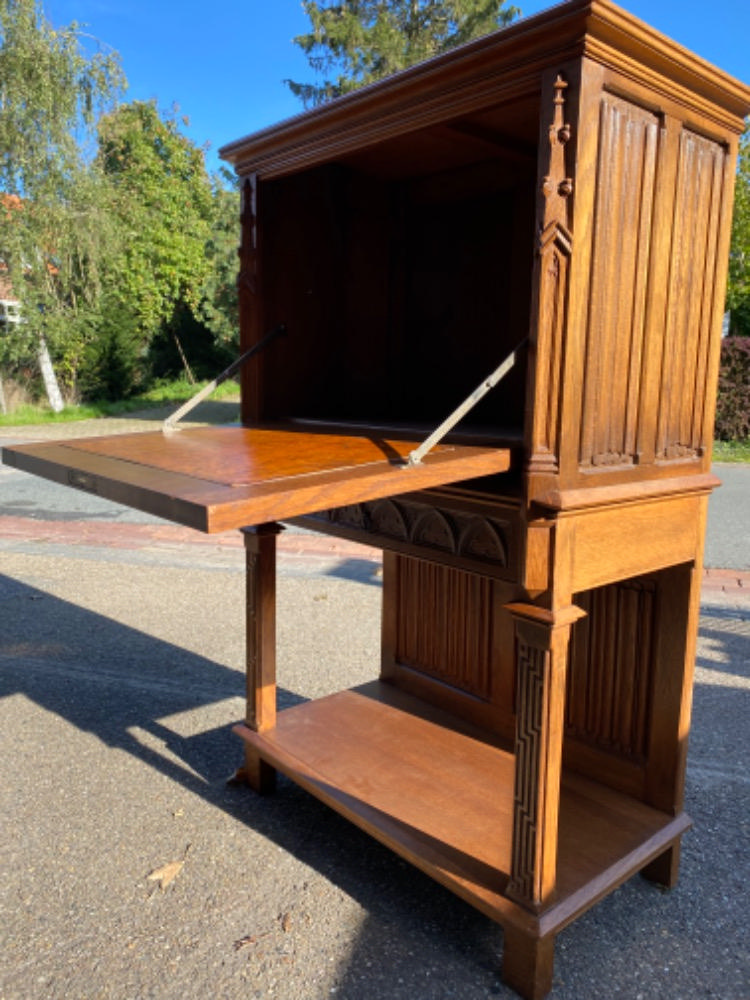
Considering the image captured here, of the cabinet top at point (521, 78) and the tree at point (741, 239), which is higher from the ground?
the tree at point (741, 239)

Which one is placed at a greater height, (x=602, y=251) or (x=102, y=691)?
(x=602, y=251)

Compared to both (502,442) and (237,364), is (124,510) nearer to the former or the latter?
(237,364)

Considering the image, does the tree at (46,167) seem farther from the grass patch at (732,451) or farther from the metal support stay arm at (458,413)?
the metal support stay arm at (458,413)

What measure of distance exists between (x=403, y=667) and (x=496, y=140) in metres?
1.98

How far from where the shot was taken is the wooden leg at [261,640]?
2.63 metres

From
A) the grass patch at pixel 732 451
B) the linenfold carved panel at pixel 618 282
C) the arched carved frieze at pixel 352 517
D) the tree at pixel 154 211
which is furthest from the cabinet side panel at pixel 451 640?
the tree at pixel 154 211

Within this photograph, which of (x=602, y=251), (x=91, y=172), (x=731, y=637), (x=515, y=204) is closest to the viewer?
(x=602, y=251)

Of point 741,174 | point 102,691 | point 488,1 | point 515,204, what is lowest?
point 102,691

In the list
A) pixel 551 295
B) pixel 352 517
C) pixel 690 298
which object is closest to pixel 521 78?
pixel 551 295

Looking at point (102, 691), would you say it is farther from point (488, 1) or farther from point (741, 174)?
point (488, 1)

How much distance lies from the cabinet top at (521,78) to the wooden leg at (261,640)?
4.18ft

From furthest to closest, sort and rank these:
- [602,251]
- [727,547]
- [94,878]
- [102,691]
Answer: [727,547] < [102,691] < [94,878] < [602,251]

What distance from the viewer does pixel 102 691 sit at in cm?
364

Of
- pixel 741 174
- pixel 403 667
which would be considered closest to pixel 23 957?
pixel 403 667
